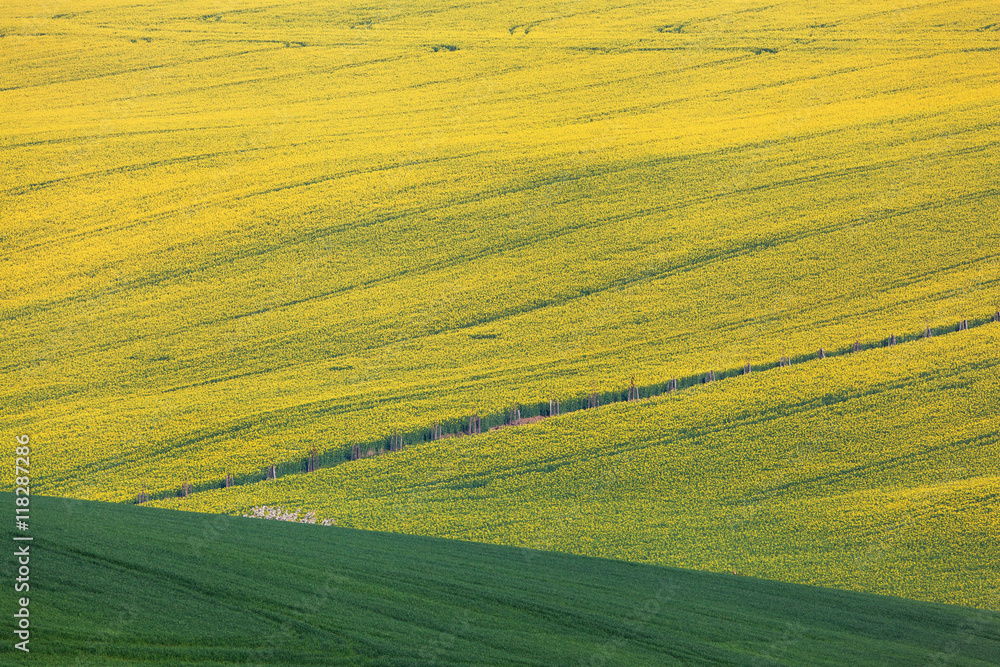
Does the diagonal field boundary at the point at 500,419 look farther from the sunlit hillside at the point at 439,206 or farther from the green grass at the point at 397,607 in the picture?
the green grass at the point at 397,607

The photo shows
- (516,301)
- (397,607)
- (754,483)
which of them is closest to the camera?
(397,607)

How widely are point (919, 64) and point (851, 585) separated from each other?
22.2 metres

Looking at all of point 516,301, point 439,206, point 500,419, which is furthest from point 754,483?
point 439,206

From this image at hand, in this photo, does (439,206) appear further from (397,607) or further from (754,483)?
(397,607)

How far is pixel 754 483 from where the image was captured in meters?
16.9

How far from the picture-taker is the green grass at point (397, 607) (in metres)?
7.19

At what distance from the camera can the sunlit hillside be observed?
63.5 feet

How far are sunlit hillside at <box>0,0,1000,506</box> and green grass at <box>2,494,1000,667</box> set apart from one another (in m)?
6.10

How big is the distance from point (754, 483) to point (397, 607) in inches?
401

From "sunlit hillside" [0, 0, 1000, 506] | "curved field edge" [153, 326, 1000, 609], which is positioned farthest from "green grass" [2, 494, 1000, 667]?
"sunlit hillside" [0, 0, 1000, 506]

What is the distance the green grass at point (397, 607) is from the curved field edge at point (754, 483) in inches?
102

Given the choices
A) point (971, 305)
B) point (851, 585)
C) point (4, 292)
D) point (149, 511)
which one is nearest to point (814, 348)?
point (971, 305)

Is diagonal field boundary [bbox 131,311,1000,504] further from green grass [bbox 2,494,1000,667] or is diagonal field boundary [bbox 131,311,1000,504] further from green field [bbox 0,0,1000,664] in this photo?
green grass [bbox 2,494,1000,667]

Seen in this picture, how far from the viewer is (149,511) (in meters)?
11.9
